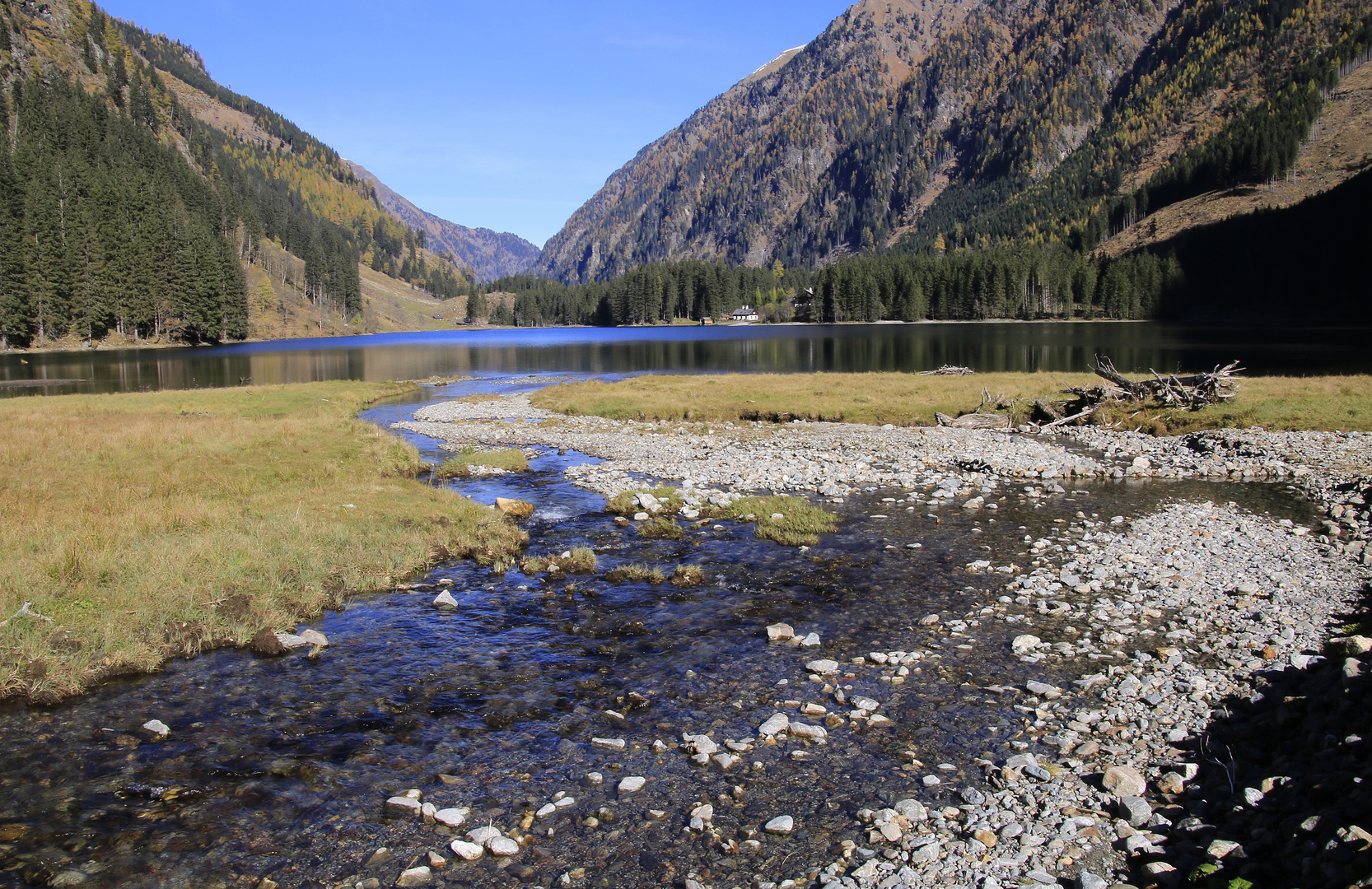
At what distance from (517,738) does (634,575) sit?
703 cm

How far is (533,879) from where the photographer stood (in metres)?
7.40

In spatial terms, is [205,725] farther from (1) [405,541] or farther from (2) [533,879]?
(1) [405,541]

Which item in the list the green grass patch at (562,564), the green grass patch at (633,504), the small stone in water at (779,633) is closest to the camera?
the small stone in water at (779,633)

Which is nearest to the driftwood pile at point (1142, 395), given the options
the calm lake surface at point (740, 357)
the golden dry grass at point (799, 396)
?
the golden dry grass at point (799, 396)

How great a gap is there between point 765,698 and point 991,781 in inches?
135

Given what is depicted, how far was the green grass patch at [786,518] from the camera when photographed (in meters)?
19.7

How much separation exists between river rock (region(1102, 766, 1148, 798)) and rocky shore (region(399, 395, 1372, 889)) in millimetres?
32

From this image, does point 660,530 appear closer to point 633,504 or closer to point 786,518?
point 633,504

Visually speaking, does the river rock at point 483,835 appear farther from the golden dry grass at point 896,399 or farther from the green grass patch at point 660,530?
the golden dry grass at point 896,399

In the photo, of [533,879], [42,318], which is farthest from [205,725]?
[42,318]

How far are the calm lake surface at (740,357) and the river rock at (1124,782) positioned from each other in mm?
65330

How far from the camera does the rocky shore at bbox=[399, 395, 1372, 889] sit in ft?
23.6

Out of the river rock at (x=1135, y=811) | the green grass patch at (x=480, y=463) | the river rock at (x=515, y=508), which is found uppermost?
the green grass patch at (x=480, y=463)

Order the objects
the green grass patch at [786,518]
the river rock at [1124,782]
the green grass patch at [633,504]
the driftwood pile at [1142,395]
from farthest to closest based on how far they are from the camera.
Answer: the driftwood pile at [1142,395]
the green grass patch at [633,504]
the green grass patch at [786,518]
the river rock at [1124,782]
